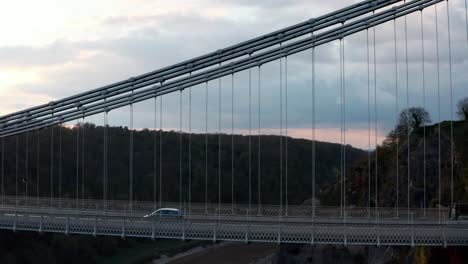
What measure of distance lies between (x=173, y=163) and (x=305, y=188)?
11.8 metres

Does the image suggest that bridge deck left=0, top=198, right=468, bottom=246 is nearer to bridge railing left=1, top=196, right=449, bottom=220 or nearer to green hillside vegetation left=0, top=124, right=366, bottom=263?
bridge railing left=1, top=196, right=449, bottom=220

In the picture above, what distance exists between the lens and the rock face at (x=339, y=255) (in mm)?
37594

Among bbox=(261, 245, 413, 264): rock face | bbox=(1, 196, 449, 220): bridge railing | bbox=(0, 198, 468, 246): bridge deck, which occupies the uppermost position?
bbox=(1, 196, 449, 220): bridge railing

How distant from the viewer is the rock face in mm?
37594

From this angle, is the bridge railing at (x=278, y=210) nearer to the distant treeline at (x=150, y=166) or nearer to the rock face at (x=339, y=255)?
the rock face at (x=339, y=255)

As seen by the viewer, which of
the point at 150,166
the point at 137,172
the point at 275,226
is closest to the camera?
the point at 275,226

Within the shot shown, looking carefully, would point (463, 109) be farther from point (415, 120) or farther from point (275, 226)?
point (275, 226)

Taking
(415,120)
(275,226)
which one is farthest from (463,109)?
(275,226)

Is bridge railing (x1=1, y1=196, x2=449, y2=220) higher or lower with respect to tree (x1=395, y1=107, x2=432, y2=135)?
lower

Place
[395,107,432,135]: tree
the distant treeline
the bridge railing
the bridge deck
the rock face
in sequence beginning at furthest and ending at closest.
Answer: the distant treeline → [395,107,432,135]: tree → the rock face → the bridge railing → the bridge deck

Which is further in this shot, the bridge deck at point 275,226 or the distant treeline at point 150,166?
the distant treeline at point 150,166

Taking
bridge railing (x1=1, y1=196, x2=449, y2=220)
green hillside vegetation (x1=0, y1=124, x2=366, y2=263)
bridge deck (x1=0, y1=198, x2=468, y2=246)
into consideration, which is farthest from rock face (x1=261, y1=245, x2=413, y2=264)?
green hillside vegetation (x1=0, y1=124, x2=366, y2=263)

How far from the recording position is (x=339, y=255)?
43531 mm

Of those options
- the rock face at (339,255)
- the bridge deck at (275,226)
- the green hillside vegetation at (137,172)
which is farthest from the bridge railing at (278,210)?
the green hillside vegetation at (137,172)
